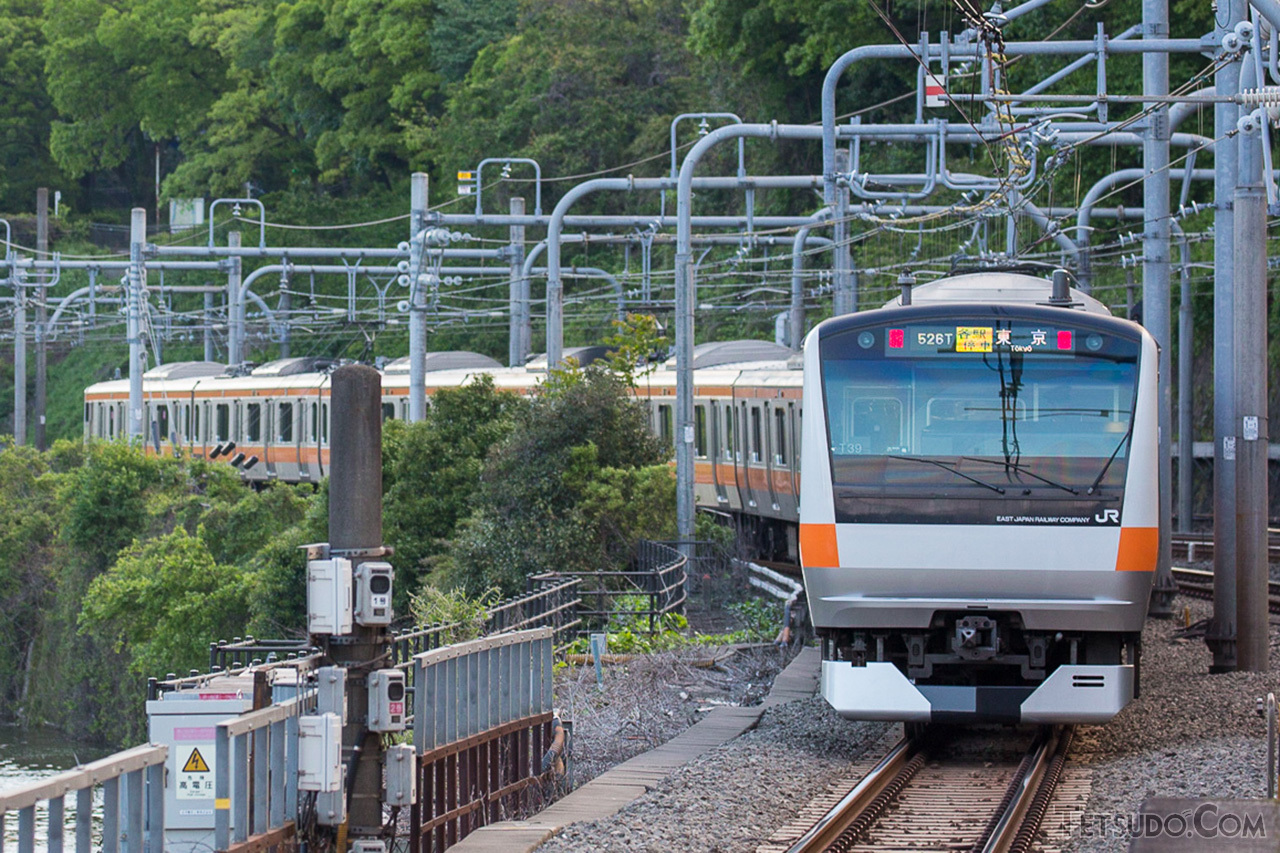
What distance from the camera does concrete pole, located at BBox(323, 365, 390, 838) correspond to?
9.34 meters

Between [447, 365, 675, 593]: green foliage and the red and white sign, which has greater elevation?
the red and white sign

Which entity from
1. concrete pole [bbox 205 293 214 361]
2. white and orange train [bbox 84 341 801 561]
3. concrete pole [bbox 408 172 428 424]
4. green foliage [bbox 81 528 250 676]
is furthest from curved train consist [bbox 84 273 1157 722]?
concrete pole [bbox 205 293 214 361]

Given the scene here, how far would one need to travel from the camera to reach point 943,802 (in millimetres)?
10312

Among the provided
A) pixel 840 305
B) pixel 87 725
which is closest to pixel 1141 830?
pixel 840 305

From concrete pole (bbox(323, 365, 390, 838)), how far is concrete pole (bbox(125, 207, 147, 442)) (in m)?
26.2

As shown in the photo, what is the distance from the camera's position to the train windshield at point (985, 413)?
11.2 m

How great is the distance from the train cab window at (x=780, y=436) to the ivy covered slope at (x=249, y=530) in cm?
274

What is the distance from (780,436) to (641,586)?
5.80 meters

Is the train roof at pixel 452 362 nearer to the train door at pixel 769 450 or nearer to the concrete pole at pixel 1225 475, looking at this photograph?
the train door at pixel 769 450

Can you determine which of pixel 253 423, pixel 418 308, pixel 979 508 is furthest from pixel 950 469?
pixel 253 423

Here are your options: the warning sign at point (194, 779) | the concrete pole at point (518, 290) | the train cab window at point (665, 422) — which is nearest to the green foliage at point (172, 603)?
the train cab window at point (665, 422)

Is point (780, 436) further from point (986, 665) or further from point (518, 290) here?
point (986, 665)

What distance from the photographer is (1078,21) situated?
3744 cm

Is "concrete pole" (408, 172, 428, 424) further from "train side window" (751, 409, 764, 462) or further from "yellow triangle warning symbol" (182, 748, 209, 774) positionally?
"yellow triangle warning symbol" (182, 748, 209, 774)
